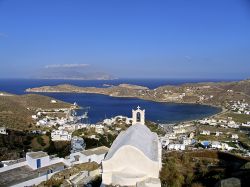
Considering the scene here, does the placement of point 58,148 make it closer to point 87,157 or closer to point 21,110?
point 87,157

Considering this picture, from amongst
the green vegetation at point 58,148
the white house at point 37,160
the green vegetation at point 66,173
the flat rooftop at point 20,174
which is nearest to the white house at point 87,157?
the green vegetation at point 66,173

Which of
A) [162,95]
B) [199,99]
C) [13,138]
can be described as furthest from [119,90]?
[13,138]

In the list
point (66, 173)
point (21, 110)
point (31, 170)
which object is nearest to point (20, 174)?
point (31, 170)

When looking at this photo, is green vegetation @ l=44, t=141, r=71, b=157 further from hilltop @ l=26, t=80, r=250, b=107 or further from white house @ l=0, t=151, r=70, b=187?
hilltop @ l=26, t=80, r=250, b=107

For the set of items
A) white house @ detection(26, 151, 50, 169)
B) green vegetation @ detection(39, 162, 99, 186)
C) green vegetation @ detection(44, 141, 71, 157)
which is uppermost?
white house @ detection(26, 151, 50, 169)

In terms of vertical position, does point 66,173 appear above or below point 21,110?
above

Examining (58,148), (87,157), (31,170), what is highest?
(87,157)

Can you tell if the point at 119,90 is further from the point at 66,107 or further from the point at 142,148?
the point at 142,148

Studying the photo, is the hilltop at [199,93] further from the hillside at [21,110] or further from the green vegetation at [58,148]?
the green vegetation at [58,148]

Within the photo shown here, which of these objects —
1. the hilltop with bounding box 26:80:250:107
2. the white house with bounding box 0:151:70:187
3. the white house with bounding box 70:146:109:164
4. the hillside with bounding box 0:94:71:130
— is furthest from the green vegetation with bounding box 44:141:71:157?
the hilltop with bounding box 26:80:250:107
